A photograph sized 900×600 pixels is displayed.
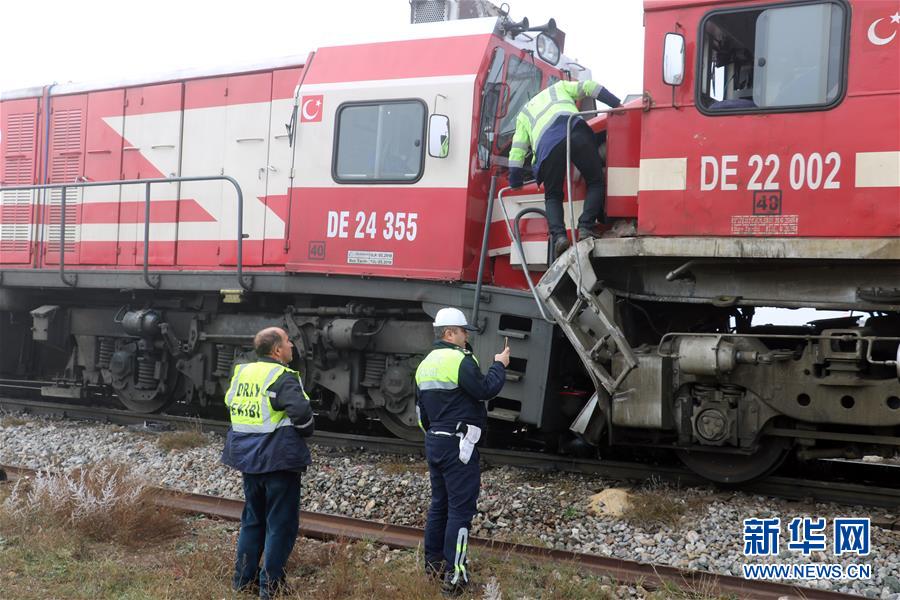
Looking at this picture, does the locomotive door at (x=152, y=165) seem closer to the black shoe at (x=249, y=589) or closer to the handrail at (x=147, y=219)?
the handrail at (x=147, y=219)

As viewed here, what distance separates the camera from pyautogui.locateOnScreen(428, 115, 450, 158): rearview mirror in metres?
7.48

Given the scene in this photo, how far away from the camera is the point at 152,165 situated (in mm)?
10031

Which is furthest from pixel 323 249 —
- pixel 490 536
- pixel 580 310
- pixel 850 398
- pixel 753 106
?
pixel 850 398

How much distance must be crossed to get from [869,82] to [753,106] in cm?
73

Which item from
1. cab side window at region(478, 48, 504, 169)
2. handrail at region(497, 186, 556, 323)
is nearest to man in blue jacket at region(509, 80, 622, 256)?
handrail at region(497, 186, 556, 323)

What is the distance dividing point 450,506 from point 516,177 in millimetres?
3248

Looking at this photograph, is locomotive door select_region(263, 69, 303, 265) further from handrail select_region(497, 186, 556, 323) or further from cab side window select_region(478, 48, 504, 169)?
handrail select_region(497, 186, 556, 323)

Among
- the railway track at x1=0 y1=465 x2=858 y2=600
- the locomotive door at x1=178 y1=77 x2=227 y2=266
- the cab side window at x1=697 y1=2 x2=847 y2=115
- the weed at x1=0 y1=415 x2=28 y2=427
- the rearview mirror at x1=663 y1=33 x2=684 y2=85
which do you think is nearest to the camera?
the railway track at x1=0 y1=465 x2=858 y2=600

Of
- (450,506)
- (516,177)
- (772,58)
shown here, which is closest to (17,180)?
(516,177)

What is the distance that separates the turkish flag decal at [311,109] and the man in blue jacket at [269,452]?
3969 millimetres

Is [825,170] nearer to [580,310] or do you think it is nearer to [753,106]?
[753,106]

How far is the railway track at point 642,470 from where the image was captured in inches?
251

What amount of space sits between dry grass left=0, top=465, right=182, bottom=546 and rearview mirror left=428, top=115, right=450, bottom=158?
143 inches

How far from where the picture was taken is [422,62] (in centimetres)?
783
